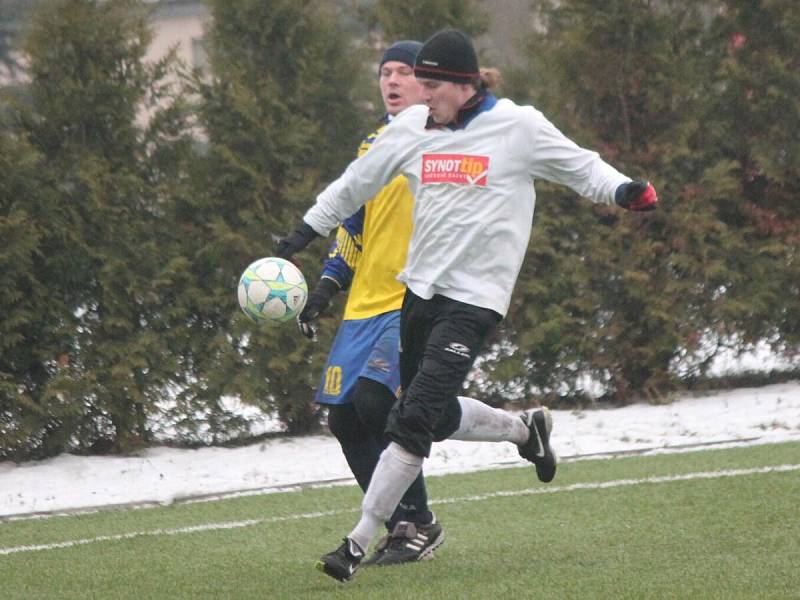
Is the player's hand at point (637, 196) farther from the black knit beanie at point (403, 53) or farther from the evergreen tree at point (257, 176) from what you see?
the evergreen tree at point (257, 176)

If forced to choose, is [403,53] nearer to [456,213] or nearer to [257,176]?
[456,213]

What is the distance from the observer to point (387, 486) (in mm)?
5027

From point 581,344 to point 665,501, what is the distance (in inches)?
165

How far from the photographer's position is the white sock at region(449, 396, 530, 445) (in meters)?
5.58

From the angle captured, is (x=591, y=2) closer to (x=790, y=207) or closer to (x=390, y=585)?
(x=790, y=207)

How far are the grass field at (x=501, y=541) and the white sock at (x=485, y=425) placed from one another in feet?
1.58

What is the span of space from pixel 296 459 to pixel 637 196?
502cm

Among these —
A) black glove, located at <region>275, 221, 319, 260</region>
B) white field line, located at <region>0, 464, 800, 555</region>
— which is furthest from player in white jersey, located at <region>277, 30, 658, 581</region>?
white field line, located at <region>0, 464, 800, 555</region>

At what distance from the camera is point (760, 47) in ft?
36.4

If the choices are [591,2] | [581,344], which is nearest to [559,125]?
[591,2]

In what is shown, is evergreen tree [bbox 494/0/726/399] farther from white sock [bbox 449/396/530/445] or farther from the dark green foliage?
white sock [bbox 449/396/530/445]

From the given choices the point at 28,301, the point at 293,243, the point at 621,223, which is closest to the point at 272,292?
the point at 293,243

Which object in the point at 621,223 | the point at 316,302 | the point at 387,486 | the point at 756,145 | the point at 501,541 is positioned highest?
the point at 756,145

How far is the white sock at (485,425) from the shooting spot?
18.3 feet
